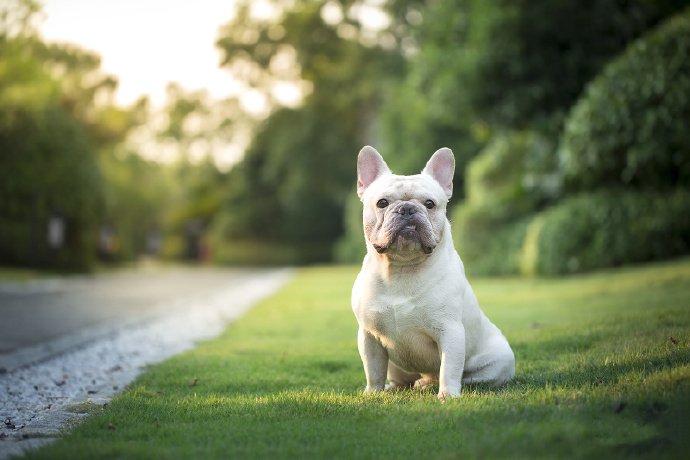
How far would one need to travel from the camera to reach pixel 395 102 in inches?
1698

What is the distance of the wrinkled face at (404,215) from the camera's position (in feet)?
17.3

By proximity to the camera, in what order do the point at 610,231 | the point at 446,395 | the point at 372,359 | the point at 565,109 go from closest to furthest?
the point at 446,395 < the point at 372,359 < the point at 610,231 < the point at 565,109

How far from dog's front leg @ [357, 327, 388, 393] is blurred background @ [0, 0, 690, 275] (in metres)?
11.3

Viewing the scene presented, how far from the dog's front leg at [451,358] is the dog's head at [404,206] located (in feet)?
1.95

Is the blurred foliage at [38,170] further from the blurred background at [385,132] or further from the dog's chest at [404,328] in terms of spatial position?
the dog's chest at [404,328]

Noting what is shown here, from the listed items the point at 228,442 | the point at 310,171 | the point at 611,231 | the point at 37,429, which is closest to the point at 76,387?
the point at 37,429

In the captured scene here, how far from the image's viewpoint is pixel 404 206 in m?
5.36

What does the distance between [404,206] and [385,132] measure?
3892cm

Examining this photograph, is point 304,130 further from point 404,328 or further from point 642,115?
point 404,328

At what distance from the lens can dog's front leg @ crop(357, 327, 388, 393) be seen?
5730 millimetres

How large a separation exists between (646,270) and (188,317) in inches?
391

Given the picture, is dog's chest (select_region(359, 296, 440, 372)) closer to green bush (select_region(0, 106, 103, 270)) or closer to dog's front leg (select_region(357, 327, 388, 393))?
dog's front leg (select_region(357, 327, 388, 393))

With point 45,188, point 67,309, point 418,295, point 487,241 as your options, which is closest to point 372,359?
point 418,295

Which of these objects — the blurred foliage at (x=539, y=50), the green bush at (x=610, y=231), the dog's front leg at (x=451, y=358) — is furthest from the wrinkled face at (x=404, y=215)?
the blurred foliage at (x=539, y=50)
